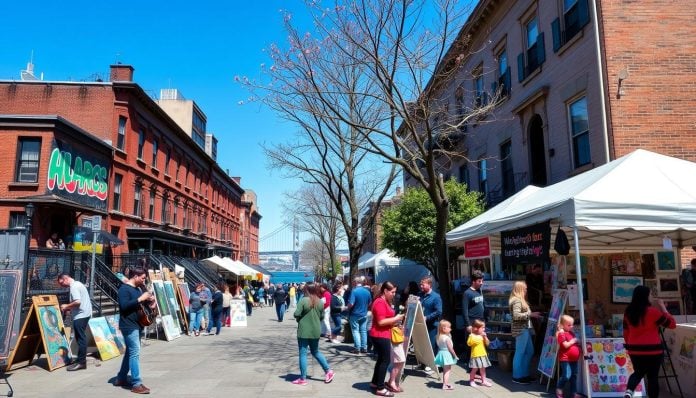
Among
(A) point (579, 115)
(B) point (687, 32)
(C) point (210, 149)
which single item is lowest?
(A) point (579, 115)

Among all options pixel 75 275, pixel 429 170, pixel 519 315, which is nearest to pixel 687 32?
pixel 429 170

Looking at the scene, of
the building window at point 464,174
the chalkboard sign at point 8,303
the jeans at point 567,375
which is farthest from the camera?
the building window at point 464,174

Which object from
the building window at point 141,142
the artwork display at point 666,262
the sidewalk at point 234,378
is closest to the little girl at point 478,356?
the sidewalk at point 234,378

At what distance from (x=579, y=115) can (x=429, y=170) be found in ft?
19.7

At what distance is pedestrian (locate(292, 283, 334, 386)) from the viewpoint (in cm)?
806

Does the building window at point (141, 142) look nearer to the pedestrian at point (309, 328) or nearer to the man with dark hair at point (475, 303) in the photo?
the pedestrian at point (309, 328)

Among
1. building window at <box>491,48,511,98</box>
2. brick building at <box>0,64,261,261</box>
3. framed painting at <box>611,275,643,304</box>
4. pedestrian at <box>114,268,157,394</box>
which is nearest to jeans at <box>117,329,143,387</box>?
pedestrian at <box>114,268,157,394</box>

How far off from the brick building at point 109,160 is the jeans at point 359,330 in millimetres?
13691

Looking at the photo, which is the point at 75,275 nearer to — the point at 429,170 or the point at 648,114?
the point at 429,170

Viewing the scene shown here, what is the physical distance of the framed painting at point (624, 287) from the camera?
336 inches

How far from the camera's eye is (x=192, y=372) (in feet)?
30.8

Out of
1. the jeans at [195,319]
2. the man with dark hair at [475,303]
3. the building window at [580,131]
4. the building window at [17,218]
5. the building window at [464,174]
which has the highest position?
the building window at [464,174]

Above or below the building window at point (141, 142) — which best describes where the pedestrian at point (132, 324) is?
below

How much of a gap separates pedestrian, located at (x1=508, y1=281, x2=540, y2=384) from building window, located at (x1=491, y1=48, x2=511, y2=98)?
11.5 metres
